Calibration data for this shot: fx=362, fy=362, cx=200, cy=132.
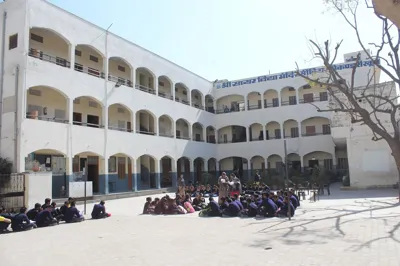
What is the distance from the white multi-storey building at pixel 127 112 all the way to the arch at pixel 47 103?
66 mm

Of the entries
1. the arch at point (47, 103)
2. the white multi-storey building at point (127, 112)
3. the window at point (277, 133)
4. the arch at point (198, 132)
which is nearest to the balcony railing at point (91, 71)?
the white multi-storey building at point (127, 112)

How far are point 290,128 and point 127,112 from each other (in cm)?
1674

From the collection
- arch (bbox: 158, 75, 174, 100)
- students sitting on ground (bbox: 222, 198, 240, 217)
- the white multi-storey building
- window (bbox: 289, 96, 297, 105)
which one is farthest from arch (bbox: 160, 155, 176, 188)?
students sitting on ground (bbox: 222, 198, 240, 217)

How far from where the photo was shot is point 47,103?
2231 cm

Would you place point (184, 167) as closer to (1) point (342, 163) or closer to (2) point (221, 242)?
(1) point (342, 163)

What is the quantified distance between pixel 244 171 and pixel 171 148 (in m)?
10.3

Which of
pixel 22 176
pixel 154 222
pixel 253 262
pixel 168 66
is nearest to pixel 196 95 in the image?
pixel 168 66

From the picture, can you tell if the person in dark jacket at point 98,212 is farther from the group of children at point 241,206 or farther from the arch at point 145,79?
the arch at point 145,79

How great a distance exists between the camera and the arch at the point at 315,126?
3461 centimetres

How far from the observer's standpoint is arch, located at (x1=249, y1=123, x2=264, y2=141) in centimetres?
3746

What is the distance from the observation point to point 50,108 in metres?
22.5

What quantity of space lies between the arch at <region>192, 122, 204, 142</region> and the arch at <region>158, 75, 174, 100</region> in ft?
17.1

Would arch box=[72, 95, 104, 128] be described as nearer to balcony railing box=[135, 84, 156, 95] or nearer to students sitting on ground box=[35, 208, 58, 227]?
balcony railing box=[135, 84, 156, 95]

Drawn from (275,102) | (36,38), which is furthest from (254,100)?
(36,38)
